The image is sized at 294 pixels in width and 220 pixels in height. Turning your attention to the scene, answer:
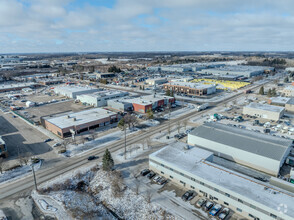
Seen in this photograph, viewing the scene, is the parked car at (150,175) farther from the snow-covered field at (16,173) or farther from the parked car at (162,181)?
the snow-covered field at (16,173)

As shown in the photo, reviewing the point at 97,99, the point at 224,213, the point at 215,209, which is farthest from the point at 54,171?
the point at 97,99

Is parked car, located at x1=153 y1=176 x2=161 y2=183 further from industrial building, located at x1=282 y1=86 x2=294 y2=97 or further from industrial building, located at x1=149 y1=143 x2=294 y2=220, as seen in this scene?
industrial building, located at x1=282 y1=86 x2=294 y2=97

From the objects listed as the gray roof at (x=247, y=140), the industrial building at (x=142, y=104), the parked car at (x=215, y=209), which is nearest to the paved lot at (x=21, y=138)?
the industrial building at (x=142, y=104)

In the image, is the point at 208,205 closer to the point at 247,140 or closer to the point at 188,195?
the point at 188,195

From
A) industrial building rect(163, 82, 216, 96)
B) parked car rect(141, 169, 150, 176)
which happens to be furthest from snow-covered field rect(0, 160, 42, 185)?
industrial building rect(163, 82, 216, 96)

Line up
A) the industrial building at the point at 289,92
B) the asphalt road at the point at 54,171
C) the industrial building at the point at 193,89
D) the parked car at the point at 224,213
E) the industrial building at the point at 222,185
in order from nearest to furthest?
the industrial building at the point at 222,185 → the parked car at the point at 224,213 → the asphalt road at the point at 54,171 → the industrial building at the point at 289,92 → the industrial building at the point at 193,89

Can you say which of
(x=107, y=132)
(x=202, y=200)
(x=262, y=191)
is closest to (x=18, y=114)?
(x=107, y=132)
